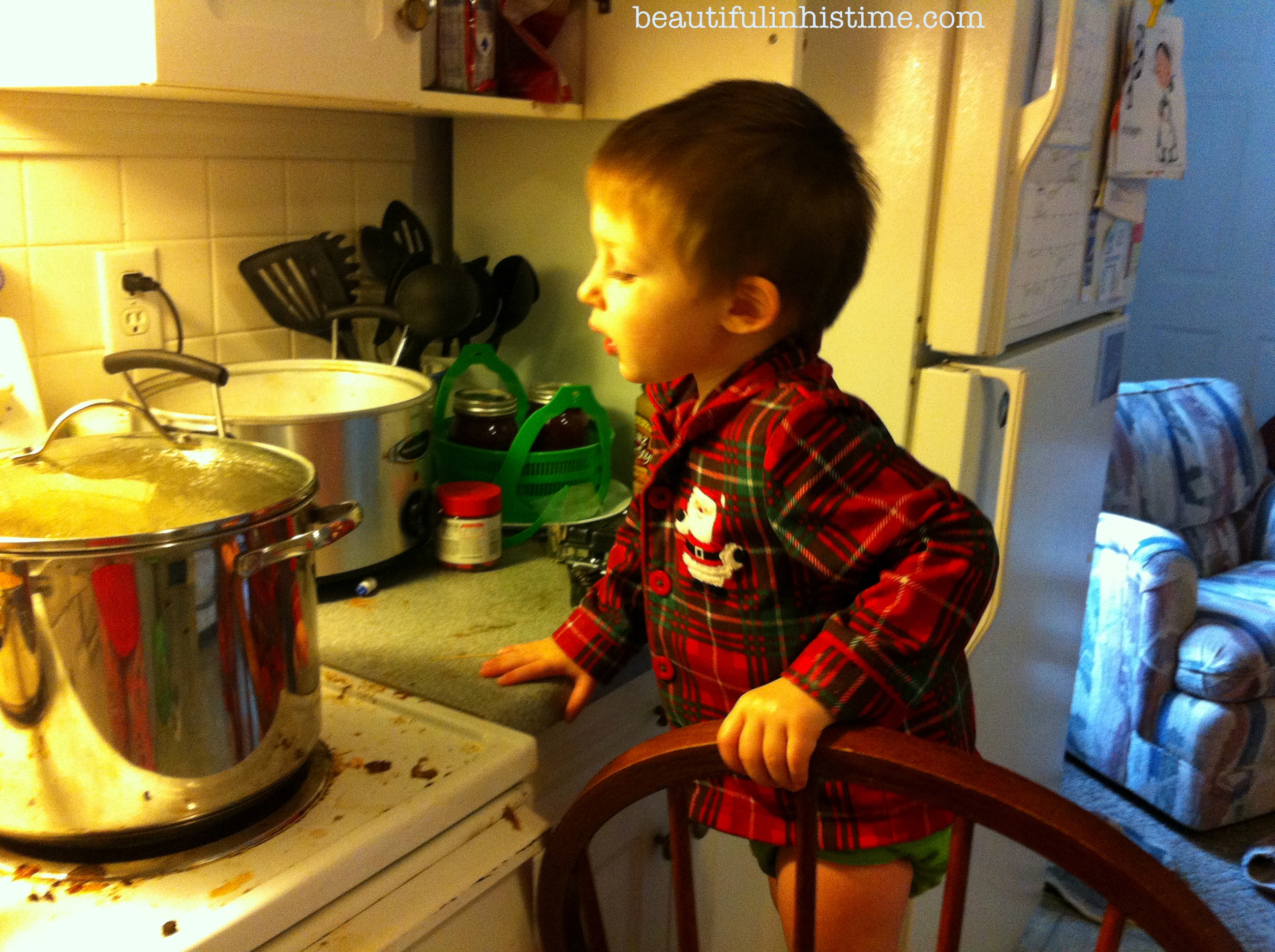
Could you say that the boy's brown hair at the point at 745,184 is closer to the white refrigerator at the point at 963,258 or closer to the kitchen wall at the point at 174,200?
the white refrigerator at the point at 963,258

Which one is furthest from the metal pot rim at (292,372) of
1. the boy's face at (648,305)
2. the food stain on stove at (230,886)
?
the food stain on stove at (230,886)

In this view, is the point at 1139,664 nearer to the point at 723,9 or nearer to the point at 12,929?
the point at 723,9

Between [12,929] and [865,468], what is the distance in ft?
1.96

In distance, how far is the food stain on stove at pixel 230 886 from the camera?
656 millimetres

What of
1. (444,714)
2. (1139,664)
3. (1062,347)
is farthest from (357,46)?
(1139,664)

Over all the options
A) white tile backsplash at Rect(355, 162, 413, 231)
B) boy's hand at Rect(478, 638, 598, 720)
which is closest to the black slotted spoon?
white tile backsplash at Rect(355, 162, 413, 231)

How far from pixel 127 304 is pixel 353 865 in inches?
29.7

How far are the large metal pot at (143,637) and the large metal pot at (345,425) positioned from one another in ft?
0.94

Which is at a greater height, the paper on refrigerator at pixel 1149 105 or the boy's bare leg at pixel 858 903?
the paper on refrigerator at pixel 1149 105

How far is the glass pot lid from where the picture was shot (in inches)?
24.5

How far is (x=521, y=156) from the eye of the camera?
4.79 feet

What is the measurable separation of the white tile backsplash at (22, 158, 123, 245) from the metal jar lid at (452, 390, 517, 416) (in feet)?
1.34

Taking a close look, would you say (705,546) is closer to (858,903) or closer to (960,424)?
(858,903)

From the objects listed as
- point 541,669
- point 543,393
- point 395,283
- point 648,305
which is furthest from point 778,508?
point 395,283
